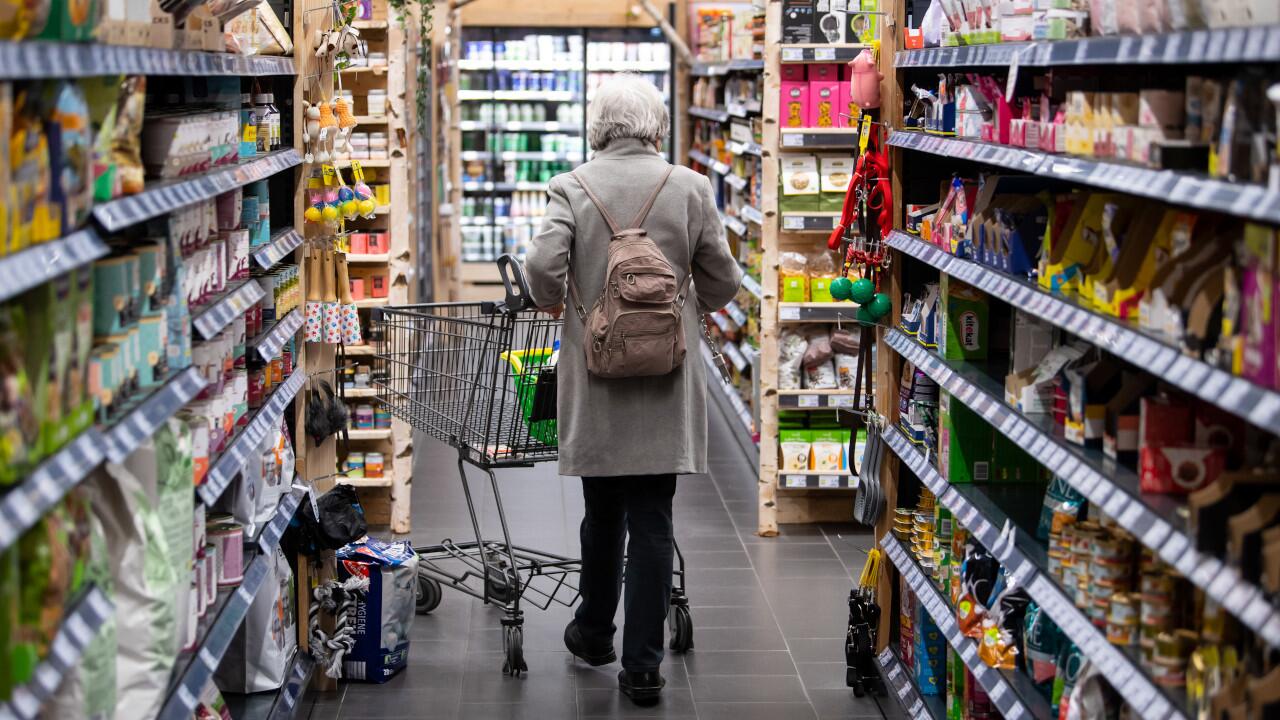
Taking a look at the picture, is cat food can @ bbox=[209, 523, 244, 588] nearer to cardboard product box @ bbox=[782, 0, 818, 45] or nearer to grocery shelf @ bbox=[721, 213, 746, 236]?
cardboard product box @ bbox=[782, 0, 818, 45]

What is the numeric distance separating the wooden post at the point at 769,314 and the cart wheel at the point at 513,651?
2150 millimetres

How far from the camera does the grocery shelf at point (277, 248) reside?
4102 mm

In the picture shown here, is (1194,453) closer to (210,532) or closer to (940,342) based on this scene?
(940,342)

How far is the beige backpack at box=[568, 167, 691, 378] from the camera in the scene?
454cm

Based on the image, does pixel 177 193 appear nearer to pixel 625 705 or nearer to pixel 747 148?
pixel 625 705

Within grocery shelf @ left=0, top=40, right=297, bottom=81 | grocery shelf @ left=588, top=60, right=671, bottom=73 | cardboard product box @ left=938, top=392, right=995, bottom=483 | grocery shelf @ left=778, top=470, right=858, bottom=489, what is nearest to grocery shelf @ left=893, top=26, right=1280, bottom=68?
cardboard product box @ left=938, top=392, right=995, bottom=483

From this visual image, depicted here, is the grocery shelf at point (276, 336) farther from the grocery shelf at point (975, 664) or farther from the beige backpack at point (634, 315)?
the grocery shelf at point (975, 664)

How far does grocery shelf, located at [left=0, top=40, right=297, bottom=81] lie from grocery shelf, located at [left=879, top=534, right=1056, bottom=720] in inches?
88.5

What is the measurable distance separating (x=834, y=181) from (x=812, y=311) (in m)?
0.60

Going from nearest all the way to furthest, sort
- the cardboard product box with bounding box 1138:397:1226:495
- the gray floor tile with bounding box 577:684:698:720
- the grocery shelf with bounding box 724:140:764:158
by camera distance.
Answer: the cardboard product box with bounding box 1138:397:1226:495 < the gray floor tile with bounding box 577:684:698:720 < the grocery shelf with bounding box 724:140:764:158

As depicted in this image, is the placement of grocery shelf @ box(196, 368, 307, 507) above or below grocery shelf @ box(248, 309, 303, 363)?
below

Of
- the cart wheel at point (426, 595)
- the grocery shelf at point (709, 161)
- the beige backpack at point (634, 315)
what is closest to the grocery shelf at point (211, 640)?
the beige backpack at point (634, 315)

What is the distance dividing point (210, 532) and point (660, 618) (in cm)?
165

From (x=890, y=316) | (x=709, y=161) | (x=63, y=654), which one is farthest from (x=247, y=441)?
(x=709, y=161)
